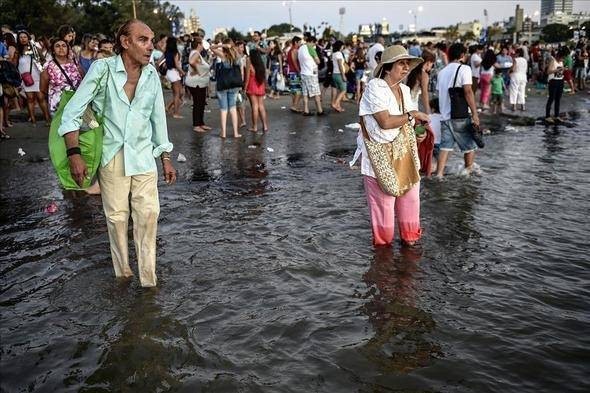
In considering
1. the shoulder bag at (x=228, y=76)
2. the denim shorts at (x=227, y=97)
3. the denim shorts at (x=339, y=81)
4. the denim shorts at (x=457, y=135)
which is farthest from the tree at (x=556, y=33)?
the denim shorts at (x=457, y=135)

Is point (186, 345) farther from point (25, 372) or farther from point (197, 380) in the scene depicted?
point (25, 372)

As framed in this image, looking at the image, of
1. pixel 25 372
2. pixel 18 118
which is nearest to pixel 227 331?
pixel 25 372

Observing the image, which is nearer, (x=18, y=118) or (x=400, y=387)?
(x=400, y=387)

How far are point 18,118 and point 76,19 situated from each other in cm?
3541

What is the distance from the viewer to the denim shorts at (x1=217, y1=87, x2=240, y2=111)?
37.4 feet

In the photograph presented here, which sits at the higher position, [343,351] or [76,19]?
[76,19]

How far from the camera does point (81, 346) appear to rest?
12.3 feet

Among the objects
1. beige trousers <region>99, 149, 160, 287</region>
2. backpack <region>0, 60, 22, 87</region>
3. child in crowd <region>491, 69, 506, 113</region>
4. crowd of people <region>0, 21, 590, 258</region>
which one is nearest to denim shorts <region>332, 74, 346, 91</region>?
crowd of people <region>0, 21, 590, 258</region>

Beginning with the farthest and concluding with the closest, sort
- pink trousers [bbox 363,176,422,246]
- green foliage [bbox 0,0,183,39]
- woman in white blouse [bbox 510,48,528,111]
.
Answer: green foliage [bbox 0,0,183,39], woman in white blouse [bbox 510,48,528,111], pink trousers [bbox 363,176,422,246]

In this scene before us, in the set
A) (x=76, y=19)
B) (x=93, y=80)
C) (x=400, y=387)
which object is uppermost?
(x=76, y=19)

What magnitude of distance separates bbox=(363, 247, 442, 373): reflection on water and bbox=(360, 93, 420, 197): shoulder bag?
2.20 ft

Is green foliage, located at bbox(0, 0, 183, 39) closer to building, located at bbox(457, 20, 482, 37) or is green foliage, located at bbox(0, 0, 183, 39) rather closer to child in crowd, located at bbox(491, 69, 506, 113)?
child in crowd, located at bbox(491, 69, 506, 113)

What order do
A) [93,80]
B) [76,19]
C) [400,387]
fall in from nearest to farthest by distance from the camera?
[400,387], [93,80], [76,19]

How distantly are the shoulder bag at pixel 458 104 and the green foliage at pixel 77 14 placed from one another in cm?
1592
